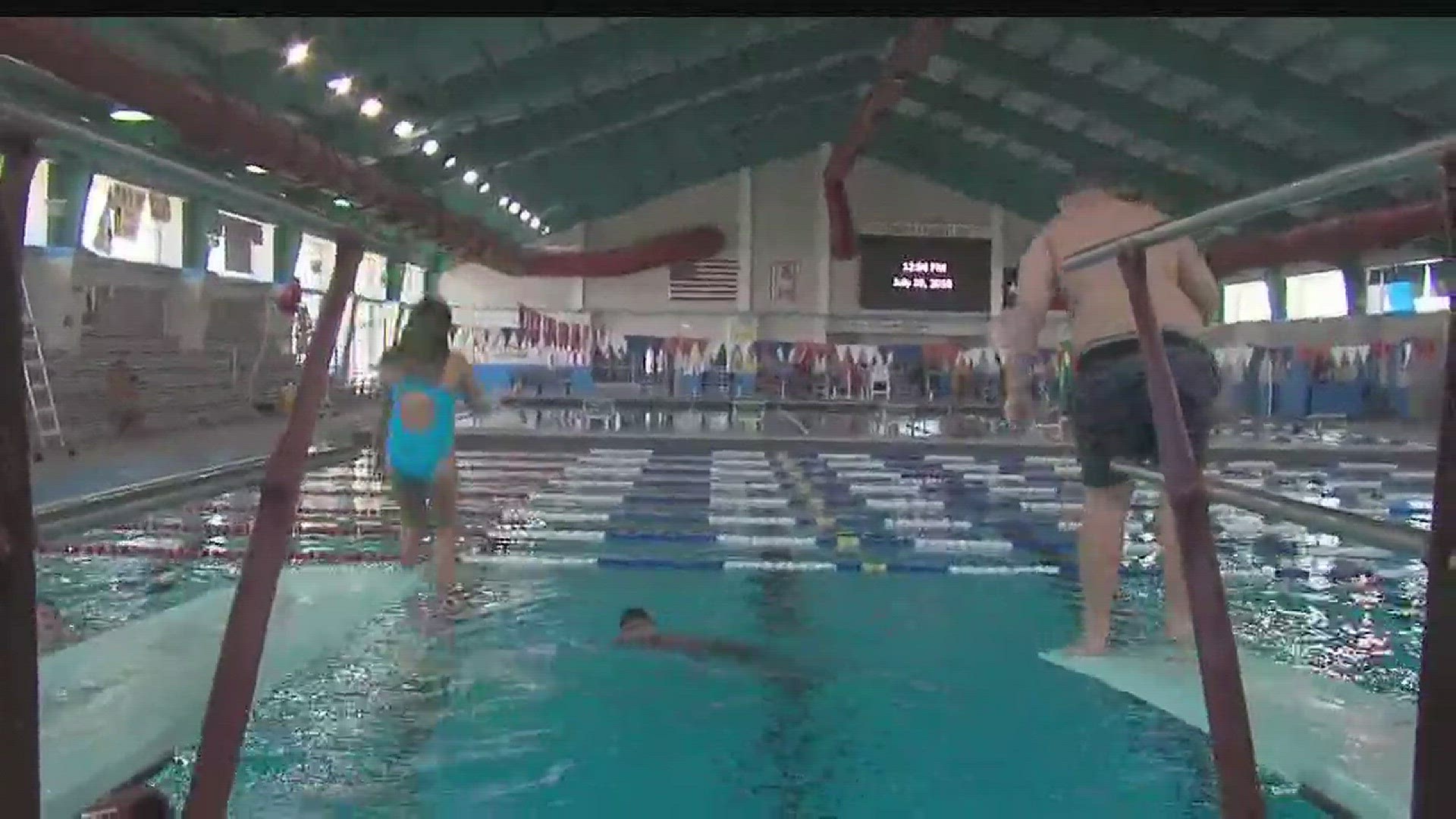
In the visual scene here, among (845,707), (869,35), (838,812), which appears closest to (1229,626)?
(838,812)

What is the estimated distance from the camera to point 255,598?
196 cm

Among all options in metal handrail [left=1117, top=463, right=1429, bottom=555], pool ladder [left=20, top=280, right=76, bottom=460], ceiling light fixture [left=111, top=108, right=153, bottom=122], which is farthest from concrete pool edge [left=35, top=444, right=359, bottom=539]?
pool ladder [left=20, top=280, right=76, bottom=460]

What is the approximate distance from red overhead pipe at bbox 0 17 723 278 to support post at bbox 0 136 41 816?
0.66 m

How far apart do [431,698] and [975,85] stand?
18.2 meters

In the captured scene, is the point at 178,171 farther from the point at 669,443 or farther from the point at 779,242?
the point at 779,242

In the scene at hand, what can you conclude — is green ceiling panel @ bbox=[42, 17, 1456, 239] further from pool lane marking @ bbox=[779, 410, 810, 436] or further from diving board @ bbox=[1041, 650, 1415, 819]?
pool lane marking @ bbox=[779, 410, 810, 436]

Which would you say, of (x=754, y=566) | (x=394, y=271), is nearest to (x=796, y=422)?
(x=754, y=566)

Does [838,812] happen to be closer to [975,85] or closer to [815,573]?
[815,573]

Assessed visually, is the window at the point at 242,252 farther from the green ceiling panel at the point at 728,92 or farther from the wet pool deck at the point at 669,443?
the wet pool deck at the point at 669,443

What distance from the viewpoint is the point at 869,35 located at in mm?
16453

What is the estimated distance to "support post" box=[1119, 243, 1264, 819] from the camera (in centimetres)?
194

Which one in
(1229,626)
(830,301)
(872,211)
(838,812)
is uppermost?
(872,211)

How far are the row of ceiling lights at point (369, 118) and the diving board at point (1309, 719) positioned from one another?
19.0 feet

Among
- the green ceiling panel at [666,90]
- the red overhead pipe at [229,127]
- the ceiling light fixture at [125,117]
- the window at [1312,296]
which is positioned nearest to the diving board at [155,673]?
the red overhead pipe at [229,127]
